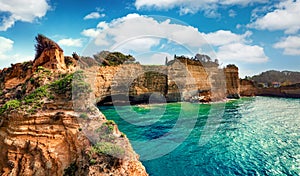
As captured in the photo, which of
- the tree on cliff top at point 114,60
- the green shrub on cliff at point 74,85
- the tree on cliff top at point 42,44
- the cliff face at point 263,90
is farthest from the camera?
the cliff face at point 263,90

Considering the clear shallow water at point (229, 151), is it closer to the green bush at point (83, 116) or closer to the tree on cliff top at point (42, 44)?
the green bush at point (83, 116)

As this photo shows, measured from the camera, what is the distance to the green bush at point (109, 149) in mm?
6773

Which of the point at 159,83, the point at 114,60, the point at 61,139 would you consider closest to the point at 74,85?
the point at 61,139

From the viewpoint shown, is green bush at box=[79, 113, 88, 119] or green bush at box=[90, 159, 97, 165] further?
green bush at box=[79, 113, 88, 119]

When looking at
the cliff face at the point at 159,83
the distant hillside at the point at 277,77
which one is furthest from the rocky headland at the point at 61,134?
the distant hillside at the point at 277,77

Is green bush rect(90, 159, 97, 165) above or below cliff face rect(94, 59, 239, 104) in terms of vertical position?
below

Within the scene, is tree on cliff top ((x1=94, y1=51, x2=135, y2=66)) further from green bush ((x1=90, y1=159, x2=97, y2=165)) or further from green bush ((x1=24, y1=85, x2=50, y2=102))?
green bush ((x1=90, y1=159, x2=97, y2=165))

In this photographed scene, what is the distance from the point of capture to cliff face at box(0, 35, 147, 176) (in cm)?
675

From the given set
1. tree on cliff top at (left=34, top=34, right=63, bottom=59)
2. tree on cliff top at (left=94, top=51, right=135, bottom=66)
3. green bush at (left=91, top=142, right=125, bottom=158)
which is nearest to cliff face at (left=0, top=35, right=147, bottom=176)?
green bush at (left=91, top=142, right=125, bottom=158)

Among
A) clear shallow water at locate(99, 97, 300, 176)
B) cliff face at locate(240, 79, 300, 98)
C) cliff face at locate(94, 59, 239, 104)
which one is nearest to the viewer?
clear shallow water at locate(99, 97, 300, 176)

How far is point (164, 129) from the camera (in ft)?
66.7

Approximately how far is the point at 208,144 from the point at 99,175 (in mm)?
11153

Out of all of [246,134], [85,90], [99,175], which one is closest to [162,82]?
[246,134]

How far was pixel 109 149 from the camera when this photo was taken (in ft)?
22.7
